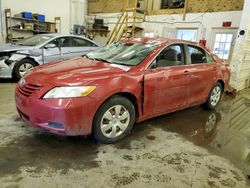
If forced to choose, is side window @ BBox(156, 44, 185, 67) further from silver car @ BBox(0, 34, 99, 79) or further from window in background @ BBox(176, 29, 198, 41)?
window in background @ BBox(176, 29, 198, 41)

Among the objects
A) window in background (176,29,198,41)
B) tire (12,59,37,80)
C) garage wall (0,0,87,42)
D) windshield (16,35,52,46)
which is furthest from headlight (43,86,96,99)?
garage wall (0,0,87,42)

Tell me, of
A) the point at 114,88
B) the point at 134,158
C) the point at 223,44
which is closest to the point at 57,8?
the point at 223,44

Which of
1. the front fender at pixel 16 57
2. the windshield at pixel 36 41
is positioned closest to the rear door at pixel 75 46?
the windshield at pixel 36 41

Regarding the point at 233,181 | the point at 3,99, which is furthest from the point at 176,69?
the point at 3,99

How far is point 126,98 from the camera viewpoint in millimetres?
2883

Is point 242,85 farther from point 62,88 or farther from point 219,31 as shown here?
point 62,88

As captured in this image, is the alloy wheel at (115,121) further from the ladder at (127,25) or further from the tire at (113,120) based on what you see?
the ladder at (127,25)

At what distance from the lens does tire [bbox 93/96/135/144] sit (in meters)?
2.67

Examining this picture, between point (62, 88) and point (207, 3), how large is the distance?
7.82 m

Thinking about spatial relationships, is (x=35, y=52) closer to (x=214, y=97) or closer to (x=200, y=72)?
(x=200, y=72)

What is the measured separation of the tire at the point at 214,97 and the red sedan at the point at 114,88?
0.43 meters

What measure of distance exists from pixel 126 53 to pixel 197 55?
54.5 inches

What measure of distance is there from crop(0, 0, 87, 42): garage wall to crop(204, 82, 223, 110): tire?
9.28 meters

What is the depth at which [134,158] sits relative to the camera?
260 centimetres
